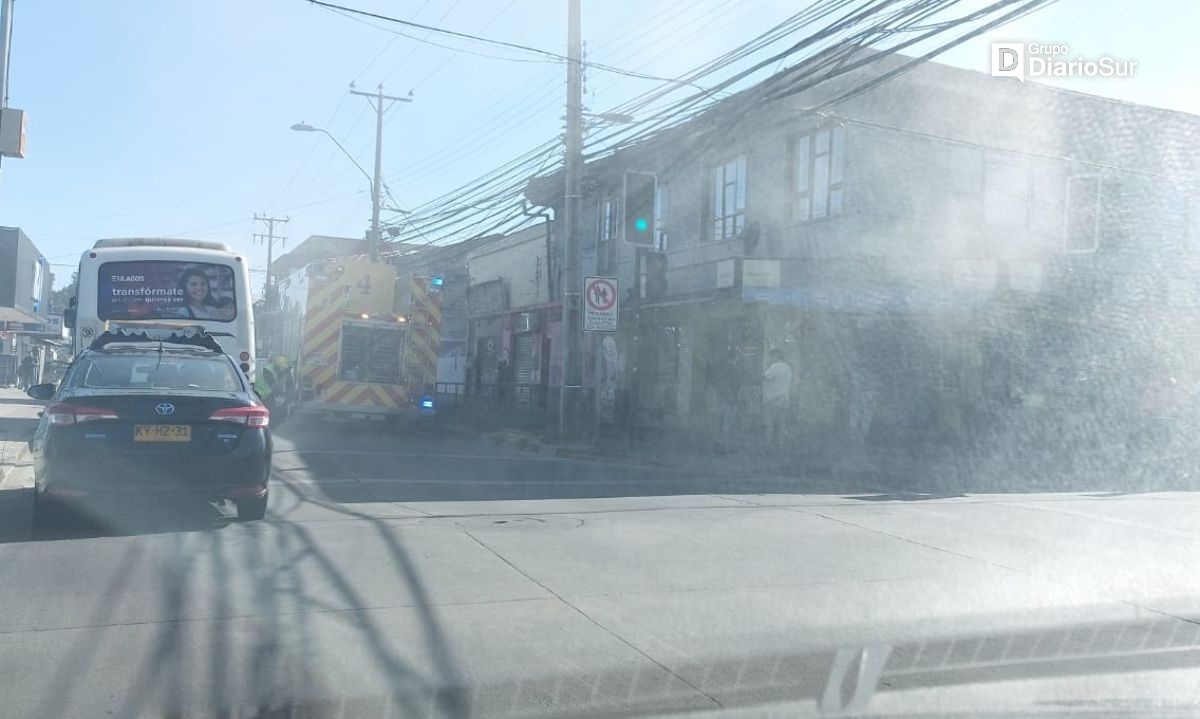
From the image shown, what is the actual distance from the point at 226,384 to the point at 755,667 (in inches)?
242

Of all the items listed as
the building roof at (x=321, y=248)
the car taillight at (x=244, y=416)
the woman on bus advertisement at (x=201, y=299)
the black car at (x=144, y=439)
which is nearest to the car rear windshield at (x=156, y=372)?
the black car at (x=144, y=439)

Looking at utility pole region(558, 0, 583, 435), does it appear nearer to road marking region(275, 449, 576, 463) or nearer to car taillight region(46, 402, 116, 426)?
road marking region(275, 449, 576, 463)

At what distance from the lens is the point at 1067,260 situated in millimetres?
21297

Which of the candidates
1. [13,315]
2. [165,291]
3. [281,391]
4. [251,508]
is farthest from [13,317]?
[251,508]

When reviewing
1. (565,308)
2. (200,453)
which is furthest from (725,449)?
(200,453)

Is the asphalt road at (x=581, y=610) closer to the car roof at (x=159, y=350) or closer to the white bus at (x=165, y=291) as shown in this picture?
the car roof at (x=159, y=350)

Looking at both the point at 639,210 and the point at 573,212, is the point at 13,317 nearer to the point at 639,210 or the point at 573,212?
the point at 573,212

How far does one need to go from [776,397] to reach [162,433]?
11.2 metres

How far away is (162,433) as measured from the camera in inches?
358

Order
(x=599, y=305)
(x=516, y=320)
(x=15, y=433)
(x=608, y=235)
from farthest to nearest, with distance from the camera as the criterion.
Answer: (x=516, y=320), (x=608, y=235), (x=15, y=433), (x=599, y=305)

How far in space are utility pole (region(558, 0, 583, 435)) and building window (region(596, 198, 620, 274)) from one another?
7.97 m

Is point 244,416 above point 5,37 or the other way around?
the other way around

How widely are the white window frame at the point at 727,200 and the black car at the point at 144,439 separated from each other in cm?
1498

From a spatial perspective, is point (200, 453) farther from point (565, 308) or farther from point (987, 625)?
point (565, 308)
